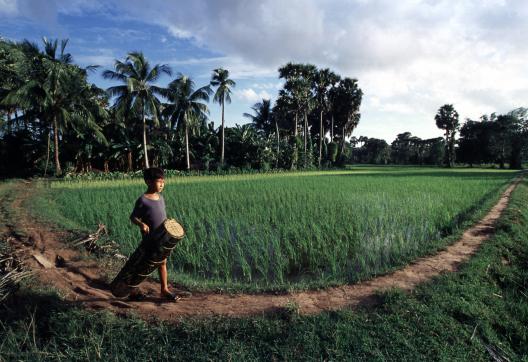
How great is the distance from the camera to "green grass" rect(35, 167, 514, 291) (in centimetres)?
464

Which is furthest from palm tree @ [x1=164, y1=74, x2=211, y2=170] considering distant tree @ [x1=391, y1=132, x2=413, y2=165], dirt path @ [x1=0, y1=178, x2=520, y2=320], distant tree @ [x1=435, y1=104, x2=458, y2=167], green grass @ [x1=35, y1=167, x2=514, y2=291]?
distant tree @ [x1=391, y1=132, x2=413, y2=165]

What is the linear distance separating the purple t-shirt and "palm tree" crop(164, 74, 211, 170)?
20926 millimetres

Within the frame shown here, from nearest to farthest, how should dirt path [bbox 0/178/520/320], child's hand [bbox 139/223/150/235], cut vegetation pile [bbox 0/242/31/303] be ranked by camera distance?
child's hand [bbox 139/223/150/235] < dirt path [bbox 0/178/520/320] < cut vegetation pile [bbox 0/242/31/303]

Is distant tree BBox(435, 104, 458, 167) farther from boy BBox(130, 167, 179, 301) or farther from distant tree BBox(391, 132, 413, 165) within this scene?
boy BBox(130, 167, 179, 301)

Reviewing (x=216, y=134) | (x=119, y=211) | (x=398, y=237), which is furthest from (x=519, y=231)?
(x=216, y=134)

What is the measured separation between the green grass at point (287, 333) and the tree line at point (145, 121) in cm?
1670

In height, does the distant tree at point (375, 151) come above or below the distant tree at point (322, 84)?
below

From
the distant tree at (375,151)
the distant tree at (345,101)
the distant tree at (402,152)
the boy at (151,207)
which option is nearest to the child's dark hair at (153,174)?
the boy at (151,207)

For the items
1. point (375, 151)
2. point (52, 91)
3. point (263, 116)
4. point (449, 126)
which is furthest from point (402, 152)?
point (52, 91)

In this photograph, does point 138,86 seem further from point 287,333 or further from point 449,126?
point 449,126

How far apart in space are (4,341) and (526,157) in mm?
52837

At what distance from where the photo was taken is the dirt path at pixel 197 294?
323cm

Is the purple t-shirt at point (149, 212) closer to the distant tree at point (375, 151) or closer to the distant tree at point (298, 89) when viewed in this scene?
the distant tree at point (298, 89)

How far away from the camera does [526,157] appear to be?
41875 millimetres
